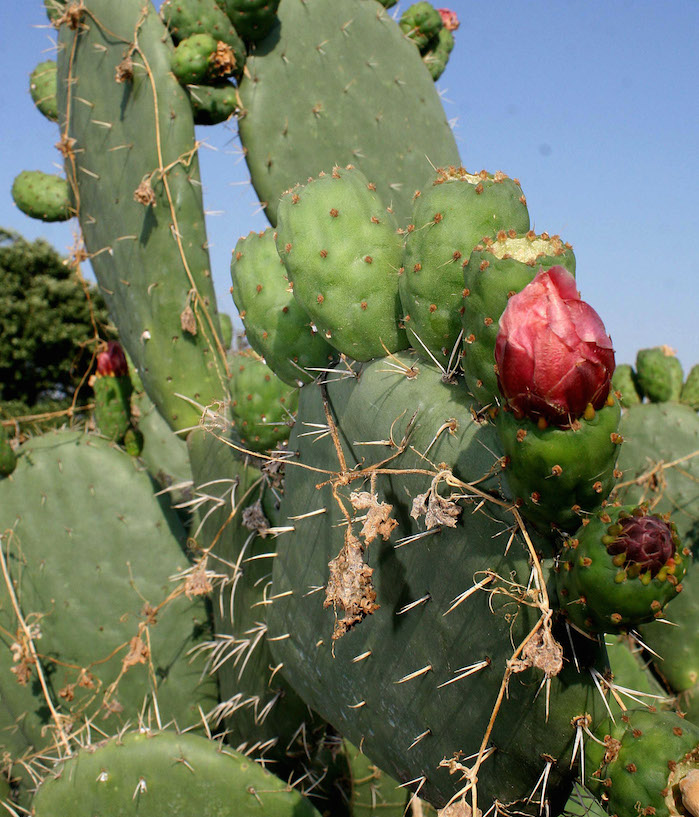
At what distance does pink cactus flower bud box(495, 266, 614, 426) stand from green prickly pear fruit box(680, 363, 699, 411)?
2.23 metres

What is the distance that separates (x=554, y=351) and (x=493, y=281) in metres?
0.14

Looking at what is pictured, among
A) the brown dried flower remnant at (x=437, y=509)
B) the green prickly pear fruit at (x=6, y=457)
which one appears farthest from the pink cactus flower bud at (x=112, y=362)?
the brown dried flower remnant at (x=437, y=509)

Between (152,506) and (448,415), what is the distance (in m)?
1.58

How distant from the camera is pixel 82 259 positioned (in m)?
2.30

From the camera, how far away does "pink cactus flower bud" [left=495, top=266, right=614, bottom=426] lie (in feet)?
2.32

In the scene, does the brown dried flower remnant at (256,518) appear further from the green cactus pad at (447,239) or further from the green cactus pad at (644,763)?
the green cactus pad at (644,763)

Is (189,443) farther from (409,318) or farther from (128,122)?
(409,318)

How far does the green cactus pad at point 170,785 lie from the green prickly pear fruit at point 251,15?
5.91 feet

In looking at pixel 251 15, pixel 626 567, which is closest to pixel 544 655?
pixel 626 567

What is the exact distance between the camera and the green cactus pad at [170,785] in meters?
1.46

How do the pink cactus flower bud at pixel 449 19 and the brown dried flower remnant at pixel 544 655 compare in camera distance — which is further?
the pink cactus flower bud at pixel 449 19

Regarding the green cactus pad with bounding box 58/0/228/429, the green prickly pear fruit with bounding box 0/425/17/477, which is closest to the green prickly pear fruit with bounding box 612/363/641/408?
the green cactus pad with bounding box 58/0/228/429

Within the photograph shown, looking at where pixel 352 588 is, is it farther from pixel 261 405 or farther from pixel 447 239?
pixel 261 405

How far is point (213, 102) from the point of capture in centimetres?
201
